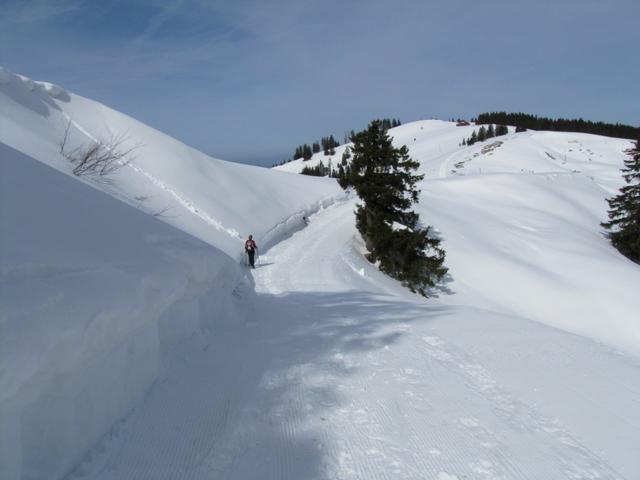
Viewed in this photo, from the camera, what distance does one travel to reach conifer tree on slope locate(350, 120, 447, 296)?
20.2m

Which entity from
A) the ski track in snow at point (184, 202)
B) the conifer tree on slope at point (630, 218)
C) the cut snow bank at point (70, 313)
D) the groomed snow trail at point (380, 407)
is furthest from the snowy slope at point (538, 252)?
the cut snow bank at point (70, 313)

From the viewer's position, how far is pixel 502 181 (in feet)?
139

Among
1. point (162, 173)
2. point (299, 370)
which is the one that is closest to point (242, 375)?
point (299, 370)

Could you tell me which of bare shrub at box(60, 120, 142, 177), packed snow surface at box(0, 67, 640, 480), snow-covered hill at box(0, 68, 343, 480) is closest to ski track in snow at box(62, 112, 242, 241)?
bare shrub at box(60, 120, 142, 177)

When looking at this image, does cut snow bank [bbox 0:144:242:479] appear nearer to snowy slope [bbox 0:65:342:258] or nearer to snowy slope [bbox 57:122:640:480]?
snowy slope [bbox 57:122:640:480]

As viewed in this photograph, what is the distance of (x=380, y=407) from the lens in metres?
4.76

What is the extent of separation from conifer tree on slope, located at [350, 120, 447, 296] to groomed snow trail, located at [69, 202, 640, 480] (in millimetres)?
11822

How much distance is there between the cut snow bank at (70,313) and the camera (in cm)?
275

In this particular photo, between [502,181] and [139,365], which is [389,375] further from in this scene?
[502,181]

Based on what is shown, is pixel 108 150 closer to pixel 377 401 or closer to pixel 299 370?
pixel 299 370

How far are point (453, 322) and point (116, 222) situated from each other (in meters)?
6.77

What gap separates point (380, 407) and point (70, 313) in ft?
11.2

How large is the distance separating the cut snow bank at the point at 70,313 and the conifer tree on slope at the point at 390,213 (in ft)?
51.2

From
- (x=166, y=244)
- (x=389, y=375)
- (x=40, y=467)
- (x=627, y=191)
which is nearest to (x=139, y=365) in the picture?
(x=40, y=467)
